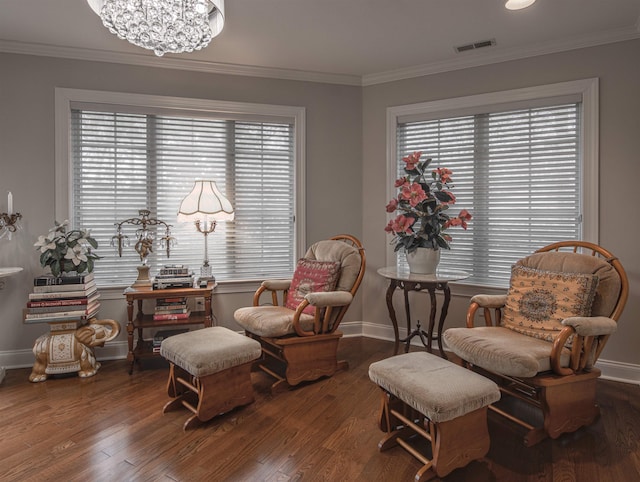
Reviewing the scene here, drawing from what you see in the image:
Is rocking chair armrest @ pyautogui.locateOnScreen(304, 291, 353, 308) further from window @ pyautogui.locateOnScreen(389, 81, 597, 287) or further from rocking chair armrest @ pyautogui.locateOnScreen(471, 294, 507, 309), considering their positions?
window @ pyautogui.locateOnScreen(389, 81, 597, 287)

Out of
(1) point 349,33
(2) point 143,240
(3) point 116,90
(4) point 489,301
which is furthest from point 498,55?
(2) point 143,240

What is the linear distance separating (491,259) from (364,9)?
2.24 m

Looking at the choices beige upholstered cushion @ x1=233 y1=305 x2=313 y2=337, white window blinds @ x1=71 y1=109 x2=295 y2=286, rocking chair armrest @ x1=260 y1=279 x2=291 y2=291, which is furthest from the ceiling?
beige upholstered cushion @ x1=233 y1=305 x2=313 y2=337

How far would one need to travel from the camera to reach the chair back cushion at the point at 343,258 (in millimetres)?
3225

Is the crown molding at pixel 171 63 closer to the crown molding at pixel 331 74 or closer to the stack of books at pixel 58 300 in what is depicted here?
the crown molding at pixel 331 74

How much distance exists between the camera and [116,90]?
3473 millimetres

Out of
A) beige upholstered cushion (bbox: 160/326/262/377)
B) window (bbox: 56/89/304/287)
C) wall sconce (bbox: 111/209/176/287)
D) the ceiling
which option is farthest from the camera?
window (bbox: 56/89/304/287)

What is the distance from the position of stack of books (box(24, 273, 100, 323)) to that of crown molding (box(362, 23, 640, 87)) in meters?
3.08

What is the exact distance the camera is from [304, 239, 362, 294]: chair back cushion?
10.6 ft

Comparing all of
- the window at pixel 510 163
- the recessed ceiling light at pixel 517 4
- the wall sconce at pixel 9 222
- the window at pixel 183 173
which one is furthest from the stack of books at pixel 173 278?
the recessed ceiling light at pixel 517 4

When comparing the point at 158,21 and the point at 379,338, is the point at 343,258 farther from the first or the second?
the point at 158,21

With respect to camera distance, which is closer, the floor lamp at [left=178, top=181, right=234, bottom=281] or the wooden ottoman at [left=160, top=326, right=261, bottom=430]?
the wooden ottoman at [left=160, top=326, right=261, bottom=430]

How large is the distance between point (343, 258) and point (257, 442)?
5.04 ft

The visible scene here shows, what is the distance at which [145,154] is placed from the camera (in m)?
3.60
